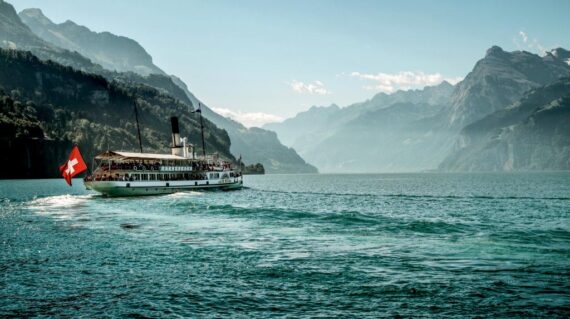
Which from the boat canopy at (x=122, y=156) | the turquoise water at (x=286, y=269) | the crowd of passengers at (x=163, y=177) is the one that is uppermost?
the boat canopy at (x=122, y=156)

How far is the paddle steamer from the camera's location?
9606 cm

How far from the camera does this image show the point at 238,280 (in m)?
24.6

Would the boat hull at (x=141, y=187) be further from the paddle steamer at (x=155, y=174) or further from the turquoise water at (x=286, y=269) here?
the turquoise water at (x=286, y=269)

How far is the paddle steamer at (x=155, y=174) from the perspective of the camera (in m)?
96.1

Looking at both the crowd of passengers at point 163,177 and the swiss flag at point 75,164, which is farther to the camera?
the crowd of passengers at point 163,177

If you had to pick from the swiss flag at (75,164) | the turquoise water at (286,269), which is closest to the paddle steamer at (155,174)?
the swiss flag at (75,164)

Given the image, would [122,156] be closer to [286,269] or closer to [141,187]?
[141,187]

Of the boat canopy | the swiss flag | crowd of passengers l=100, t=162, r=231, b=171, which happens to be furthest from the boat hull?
the swiss flag

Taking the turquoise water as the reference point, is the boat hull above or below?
above

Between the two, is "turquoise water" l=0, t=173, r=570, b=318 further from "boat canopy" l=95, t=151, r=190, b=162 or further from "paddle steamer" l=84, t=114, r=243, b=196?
"paddle steamer" l=84, t=114, r=243, b=196

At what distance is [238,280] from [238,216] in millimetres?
35815

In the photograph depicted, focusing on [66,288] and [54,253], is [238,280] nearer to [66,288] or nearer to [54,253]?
[66,288]

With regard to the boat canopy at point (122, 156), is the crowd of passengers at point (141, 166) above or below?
below

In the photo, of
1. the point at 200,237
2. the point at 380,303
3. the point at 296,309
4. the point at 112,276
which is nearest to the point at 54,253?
the point at 112,276
